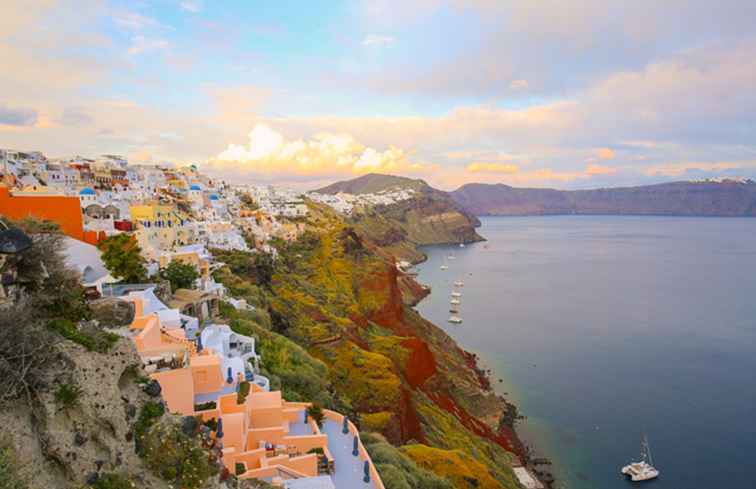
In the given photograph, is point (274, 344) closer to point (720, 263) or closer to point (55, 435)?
point (55, 435)

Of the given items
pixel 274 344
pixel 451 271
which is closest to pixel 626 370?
pixel 274 344

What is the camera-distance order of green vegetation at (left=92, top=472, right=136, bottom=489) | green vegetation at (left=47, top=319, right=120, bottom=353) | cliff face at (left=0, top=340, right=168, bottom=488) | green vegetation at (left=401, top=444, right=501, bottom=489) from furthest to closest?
1. green vegetation at (left=401, top=444, right=501, bottom=489)
2. green vegetation at (left=47, top=319, right=120, bottom=353)
3. green vegetation at (left=92, top=472, right=136, bottom=489)
4. cliff face at (left=0, top=340, right=168, bottom=488)

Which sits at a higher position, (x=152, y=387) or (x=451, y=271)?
(x=152, y=387)

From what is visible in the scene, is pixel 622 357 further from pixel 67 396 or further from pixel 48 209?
A: pixel 67 396

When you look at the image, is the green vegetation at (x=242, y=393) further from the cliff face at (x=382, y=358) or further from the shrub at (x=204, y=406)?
the cliff face at (x=382, y=358)

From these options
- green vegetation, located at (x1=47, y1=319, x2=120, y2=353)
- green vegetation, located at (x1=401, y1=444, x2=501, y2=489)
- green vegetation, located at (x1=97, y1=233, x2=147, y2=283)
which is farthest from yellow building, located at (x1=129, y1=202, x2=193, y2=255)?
green vegetation, located at (x1=47, y1=319, x2=120, y2=353)

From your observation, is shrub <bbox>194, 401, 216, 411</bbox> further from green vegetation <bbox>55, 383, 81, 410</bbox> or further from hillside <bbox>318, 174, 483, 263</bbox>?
hillside <bbox>318, 174, 483, 263</bbox>
